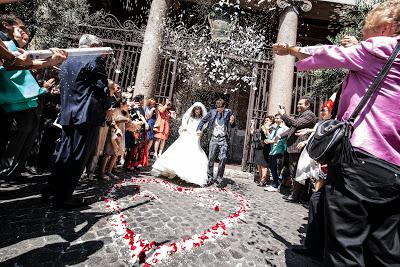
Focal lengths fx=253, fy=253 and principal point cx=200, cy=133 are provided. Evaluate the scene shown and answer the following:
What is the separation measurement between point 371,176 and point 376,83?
0.60m

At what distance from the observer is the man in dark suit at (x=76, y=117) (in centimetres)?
332

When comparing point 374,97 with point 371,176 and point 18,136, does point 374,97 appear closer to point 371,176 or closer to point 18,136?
point 371,176

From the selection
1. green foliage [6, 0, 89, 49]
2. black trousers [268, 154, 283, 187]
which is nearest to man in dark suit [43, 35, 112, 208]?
black trousers [268, 154, 283, 187]

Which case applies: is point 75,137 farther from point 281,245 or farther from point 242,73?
point 242,73

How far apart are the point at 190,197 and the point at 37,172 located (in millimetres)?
3142

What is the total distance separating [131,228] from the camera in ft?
9.64

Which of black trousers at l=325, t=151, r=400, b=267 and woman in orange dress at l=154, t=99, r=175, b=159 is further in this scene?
woman in orange dress at l=154, t=99, r=175, b=159

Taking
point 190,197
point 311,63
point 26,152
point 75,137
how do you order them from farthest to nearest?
point 190,197 < point 26,152 < point 75,137 < point 311,63

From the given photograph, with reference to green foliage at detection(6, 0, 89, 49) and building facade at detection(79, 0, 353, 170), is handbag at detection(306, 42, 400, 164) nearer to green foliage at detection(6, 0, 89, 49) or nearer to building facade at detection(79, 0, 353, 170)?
building facade at detection(79, 0, 353, 170)

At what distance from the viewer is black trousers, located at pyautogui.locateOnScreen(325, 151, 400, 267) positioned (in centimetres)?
154

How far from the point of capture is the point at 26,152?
14.0 ft

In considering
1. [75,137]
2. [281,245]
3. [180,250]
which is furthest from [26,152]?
[281,245]

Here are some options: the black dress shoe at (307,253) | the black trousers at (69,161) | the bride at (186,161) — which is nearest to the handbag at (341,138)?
the black dress shoe at (307,253)

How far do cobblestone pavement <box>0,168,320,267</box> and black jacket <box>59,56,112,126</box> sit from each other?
1.21 m
